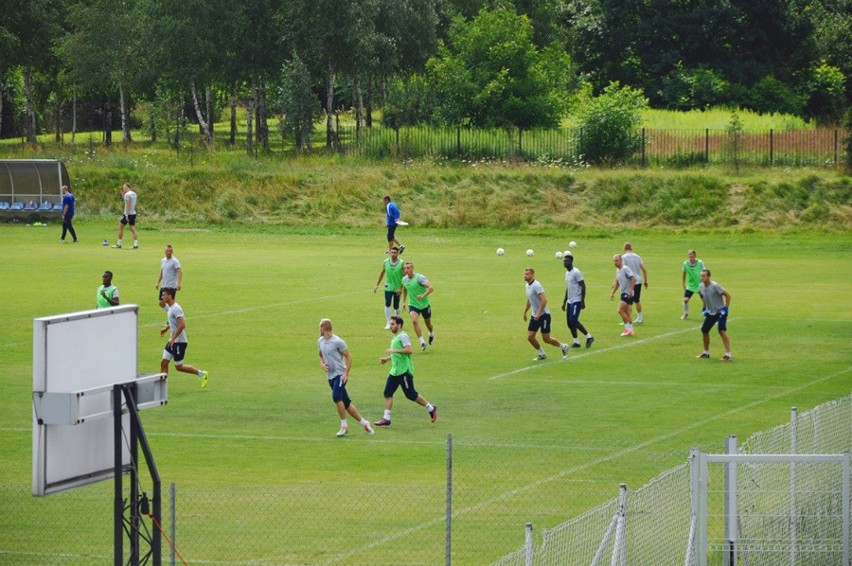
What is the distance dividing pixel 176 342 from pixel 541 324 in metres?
7.89

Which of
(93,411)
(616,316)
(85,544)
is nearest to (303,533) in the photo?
(85,544)

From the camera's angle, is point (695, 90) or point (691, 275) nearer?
point (691, 275)

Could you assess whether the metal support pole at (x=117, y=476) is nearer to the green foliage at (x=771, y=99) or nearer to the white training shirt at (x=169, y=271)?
→ the white training shirt at (x=169, y=271)

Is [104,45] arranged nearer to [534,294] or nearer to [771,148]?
[771,148]

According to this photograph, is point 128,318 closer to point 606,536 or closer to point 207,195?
point 606,536

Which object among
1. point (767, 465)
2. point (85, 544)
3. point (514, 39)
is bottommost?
point (85, 544)

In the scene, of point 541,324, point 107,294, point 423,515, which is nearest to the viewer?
point 423,515

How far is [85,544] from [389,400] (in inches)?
306

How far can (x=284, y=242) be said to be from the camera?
59625 millimetres

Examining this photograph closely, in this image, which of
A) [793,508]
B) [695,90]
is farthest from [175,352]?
[695,90]

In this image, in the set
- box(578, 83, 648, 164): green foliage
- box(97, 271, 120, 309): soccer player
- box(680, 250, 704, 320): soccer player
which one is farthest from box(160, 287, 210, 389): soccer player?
box(578, 83, 648, 164): green foliage

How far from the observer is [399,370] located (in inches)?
942

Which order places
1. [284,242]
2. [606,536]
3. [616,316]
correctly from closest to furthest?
[606,536] < [616,316] < [284,242]

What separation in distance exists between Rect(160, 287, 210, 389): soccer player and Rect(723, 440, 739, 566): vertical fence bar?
49.0 feet
